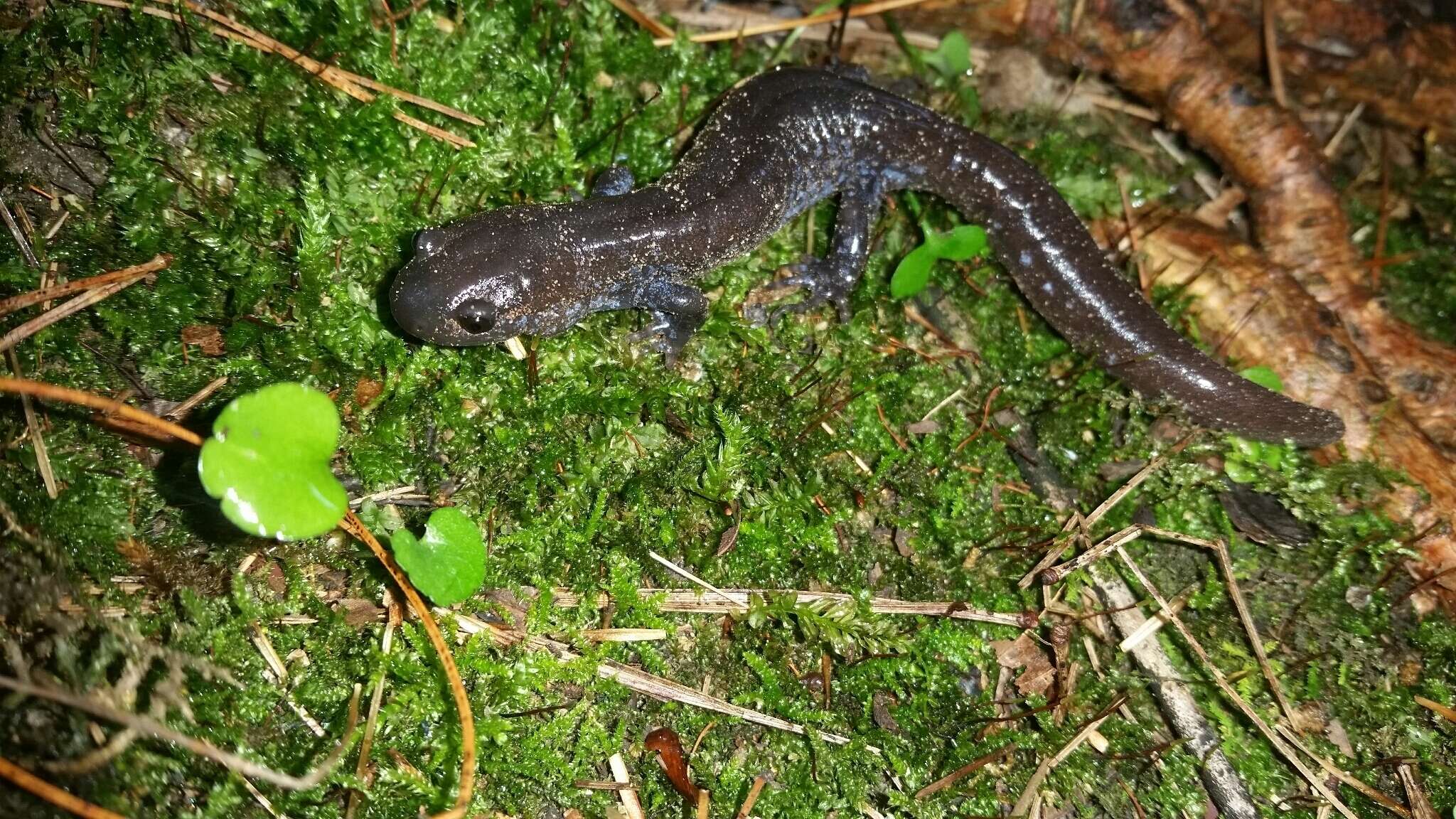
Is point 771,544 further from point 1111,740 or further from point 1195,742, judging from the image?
point 1195,742

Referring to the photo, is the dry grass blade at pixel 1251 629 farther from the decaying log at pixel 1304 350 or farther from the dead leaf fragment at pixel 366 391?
the dead leaf fragment at pixel 366 391

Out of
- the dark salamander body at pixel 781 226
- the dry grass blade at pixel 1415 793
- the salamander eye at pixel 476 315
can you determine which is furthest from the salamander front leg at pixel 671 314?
the dry grass blade at pixel 1415 793

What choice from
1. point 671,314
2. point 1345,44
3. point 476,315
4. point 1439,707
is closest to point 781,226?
point 671,314

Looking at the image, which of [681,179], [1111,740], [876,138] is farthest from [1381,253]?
[681,179]

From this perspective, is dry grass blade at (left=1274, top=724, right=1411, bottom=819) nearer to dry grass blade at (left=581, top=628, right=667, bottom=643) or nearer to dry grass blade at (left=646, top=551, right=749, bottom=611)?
dry grass blade at (left=646, top=551, right=749, bottom=611)

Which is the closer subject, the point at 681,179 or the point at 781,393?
the point at 781,393

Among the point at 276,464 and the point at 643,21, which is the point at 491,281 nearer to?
the point at 276,464
